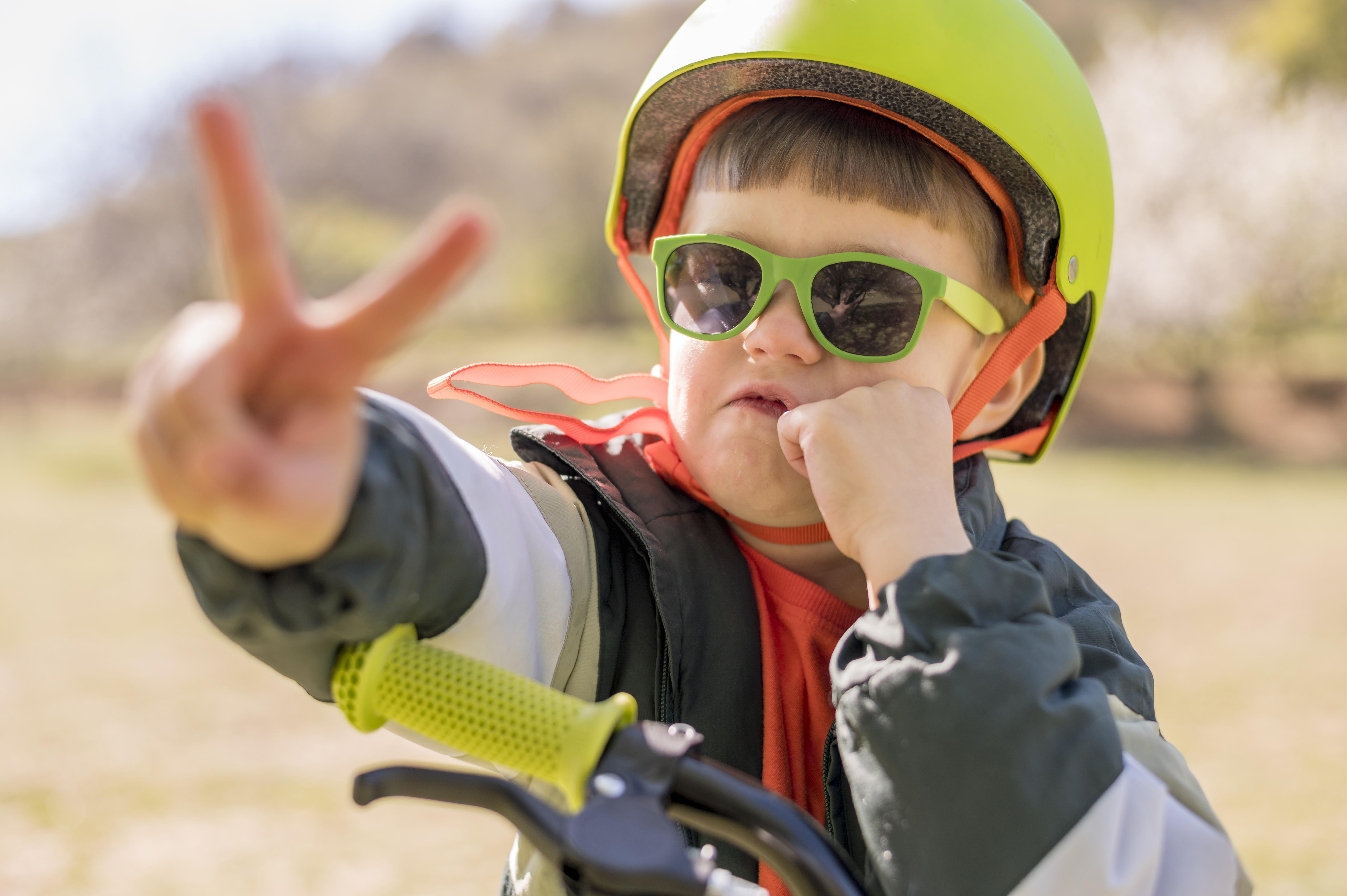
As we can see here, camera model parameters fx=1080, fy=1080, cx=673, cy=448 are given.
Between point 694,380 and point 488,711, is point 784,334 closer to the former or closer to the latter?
point 694,380

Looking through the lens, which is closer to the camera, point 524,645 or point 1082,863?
point 1082,863

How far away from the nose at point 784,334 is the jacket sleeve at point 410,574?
0.43 metres

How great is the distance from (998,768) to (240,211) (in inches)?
34.8

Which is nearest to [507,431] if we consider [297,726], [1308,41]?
[297,726]

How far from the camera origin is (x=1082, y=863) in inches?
43.4

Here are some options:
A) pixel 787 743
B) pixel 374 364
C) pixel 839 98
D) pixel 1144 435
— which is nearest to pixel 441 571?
pixel 374 364

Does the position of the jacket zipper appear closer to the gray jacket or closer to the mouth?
the gray jacket

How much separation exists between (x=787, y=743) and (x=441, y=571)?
2.16 feet

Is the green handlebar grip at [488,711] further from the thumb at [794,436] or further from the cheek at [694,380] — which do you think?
the cheek at [694,380]

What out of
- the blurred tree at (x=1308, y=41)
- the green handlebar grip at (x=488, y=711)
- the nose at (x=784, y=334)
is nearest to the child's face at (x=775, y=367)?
the nose at (x=784, y=334)

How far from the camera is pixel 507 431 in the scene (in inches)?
291

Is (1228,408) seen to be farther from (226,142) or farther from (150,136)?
(150,136)

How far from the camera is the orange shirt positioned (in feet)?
5.10

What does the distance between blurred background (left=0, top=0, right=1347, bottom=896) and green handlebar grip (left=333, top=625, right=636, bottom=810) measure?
12.7 inches
